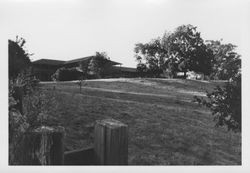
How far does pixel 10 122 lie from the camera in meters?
2.71

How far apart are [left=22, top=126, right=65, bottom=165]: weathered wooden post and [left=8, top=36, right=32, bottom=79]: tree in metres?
2.59

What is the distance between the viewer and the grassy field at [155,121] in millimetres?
4133

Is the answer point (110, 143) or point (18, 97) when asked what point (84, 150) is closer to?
point (110, 143)

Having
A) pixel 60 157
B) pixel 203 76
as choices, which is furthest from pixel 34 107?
pixel 203 76

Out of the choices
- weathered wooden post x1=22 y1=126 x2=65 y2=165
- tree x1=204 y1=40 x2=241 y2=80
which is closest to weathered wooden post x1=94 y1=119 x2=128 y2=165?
weathered wooden post x1=22 y1=126 x2=65 y2=165

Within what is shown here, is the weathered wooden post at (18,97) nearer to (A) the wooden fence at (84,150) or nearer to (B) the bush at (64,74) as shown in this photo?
(A) the wooden fence at (84,150)

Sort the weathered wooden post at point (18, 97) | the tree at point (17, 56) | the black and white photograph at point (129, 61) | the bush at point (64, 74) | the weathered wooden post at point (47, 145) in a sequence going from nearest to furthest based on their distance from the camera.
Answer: the weathered wooden post at point (47, 145) < the weathered wooden post at point (18, 97) < the black and white photograph at point (129, 61) < the tree at point (17, 56) < the bush at point (64, 74)

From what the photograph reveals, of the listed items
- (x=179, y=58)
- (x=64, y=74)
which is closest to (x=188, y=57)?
(x=179, y=58)

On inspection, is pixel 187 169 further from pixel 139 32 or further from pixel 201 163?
pixel 139 32

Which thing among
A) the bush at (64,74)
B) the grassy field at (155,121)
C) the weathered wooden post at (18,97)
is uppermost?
the bush at (64,74)

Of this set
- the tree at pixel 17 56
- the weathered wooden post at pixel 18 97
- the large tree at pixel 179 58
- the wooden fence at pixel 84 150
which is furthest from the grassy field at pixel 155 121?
the wooden fence at pixel 84 150

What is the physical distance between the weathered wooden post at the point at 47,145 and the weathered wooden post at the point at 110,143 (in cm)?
25

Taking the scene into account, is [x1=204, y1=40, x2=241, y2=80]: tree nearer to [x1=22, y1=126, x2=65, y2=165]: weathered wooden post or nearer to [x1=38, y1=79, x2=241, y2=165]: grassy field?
[x1=38, y1=79, x2=241, y2=165]: grassy field

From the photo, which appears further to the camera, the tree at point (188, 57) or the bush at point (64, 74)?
the bush at point (64, 74)
